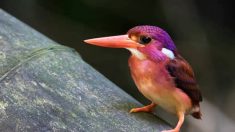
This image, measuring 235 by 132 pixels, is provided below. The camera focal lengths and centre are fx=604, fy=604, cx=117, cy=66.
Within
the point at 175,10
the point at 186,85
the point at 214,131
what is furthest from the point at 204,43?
the point at 186,85

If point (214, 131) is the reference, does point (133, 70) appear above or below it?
above

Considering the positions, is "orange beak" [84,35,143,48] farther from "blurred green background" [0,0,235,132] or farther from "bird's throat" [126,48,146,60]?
"blurred green background" [0,0,235,132]

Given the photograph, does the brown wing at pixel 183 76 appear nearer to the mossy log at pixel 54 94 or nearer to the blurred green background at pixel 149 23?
the mossy log at pixel 54 94

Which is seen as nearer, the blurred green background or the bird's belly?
the bird's belly

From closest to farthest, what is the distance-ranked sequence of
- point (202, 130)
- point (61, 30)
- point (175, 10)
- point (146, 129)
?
1. point (146, 129)
2. point (202, 130)
3. point (175, 10)
4. point (61, 30)

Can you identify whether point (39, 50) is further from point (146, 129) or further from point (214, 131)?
point (214, 131)

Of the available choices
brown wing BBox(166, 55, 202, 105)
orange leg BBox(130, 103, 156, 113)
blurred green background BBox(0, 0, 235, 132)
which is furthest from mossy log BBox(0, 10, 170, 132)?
blurred green background BBox(0, 0, 235, 132)

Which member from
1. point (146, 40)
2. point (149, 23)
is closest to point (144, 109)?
point (146, 40)
